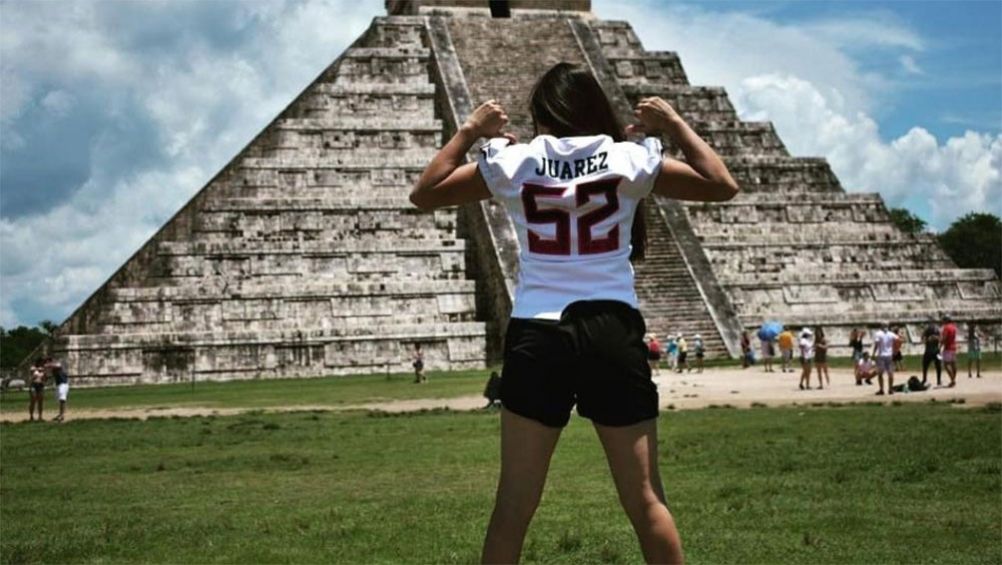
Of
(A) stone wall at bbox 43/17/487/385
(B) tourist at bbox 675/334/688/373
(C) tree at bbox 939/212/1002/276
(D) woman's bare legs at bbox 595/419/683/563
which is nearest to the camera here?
(D) woman's bare legs at bbox 595/419/683/563

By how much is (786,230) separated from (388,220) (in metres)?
11.1

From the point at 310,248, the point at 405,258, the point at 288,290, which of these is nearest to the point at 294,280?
the point at 288,290

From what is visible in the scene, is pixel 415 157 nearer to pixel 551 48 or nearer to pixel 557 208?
pixel 551 48

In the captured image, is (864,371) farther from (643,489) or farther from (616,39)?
(616,39)

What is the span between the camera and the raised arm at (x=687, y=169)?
473 cm

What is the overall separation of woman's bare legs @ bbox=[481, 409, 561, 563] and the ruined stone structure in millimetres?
28086

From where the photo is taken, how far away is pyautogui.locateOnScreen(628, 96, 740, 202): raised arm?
15.5ft

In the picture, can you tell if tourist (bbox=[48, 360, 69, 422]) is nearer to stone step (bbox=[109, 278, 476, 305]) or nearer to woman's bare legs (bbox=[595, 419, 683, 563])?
stone step (bbox=[109, 278, 476, 305])

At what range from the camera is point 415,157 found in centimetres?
3778

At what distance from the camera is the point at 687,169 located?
4723 millimetres

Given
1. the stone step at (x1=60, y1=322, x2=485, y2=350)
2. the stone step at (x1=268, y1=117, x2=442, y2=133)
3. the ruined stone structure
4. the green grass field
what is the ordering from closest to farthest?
1. the green grass field
2. the stone step at (x1=60, y1=322, x2=485, y2=350)
3. the ruined stone structure
4. the stone step at (x1=268, y1=117, x2=442, y2=133)

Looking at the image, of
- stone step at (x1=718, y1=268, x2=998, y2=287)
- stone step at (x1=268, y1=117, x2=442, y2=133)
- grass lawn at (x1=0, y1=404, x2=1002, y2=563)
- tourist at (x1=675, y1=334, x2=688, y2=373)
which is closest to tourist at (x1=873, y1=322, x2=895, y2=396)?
grass lawn at (x1=0, y1=404, x2=1002, y2=563)

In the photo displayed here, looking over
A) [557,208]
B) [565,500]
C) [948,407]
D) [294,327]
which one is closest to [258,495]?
[565,500]

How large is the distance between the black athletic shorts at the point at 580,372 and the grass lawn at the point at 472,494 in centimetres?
314
